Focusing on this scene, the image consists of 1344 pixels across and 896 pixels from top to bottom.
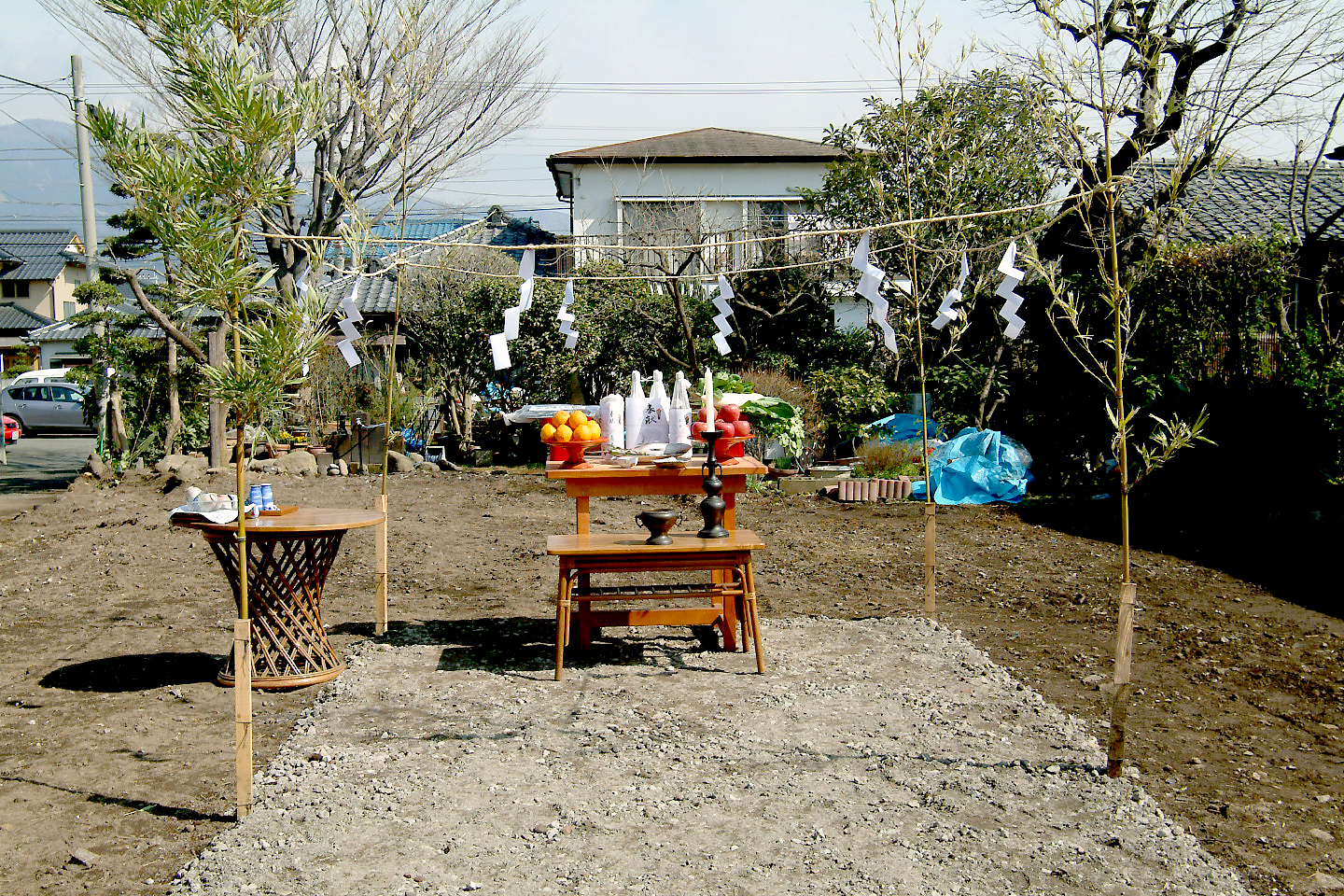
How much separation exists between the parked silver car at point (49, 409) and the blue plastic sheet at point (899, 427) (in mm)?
20791

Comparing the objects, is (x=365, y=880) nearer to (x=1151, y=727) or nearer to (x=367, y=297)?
(x=1151, y=727)

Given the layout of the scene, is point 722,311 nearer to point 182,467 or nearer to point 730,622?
point 730,622

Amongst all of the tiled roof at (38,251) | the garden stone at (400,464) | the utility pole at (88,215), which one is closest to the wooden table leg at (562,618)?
the garden stone at (400,464)

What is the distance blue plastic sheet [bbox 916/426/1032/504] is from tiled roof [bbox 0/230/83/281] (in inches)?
1523

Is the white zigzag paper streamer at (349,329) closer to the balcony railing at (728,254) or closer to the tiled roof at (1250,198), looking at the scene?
the balcony railing at (728,254)

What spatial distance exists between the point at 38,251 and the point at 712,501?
49662 mm

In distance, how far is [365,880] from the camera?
125 inches

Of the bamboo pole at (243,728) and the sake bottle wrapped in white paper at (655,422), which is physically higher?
the sake bottle wrapped in white paper at (655,422)

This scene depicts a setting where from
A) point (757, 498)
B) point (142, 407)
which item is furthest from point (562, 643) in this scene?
point (142, 407)

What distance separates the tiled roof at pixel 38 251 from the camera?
142 ft

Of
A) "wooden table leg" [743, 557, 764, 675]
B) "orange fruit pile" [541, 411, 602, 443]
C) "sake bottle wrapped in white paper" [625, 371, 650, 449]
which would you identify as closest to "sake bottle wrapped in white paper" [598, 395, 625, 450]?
"sake bottle wrapped in white paper" [625, 371, 650, 449]

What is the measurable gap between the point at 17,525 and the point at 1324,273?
469 inches

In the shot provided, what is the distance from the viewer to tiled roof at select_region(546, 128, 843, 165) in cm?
2122

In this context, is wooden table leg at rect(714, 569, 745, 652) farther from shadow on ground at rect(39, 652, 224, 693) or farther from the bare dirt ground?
shadow on ground at rect(39, 652, 224, 693)
